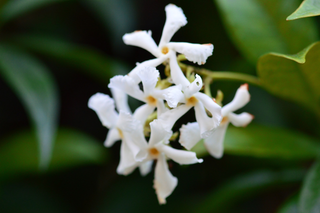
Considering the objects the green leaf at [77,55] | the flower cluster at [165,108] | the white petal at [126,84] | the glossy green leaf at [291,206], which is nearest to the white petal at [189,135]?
the flower cluster at [165,108]

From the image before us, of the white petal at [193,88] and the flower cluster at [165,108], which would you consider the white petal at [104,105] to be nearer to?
the flower cluster at [165,108]

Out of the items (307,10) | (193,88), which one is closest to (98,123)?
(193,88)

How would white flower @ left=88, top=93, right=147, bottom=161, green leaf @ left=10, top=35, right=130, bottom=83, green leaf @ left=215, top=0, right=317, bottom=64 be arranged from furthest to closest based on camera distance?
green leaf @ left=10, top=35, right=130, bottom=83, green leaf @ left=215, top=0, right=317, bottom=64, white flower @ left=88, top=93, right=147, bottom=161

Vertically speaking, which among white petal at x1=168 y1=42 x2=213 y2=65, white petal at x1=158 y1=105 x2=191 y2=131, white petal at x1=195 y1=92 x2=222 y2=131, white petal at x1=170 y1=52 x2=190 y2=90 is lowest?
white petal at x1=195 y1=92 x2=222 y2=131

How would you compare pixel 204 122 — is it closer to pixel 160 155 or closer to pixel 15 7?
pixel 160 155

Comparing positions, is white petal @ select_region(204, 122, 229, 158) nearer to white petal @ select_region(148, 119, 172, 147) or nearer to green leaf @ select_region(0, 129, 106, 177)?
white petal @ select_region(148, 119, 172, 147)

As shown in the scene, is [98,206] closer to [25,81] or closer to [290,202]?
[25,81]

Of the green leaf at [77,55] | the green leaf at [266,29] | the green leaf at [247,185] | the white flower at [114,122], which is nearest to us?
the white flower at [114,122]

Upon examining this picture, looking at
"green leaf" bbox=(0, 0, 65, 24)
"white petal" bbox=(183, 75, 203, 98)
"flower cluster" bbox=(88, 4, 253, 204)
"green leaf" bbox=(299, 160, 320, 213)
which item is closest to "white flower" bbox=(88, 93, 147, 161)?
"flower cluster" bbox=(88, 4, 253, 204)
